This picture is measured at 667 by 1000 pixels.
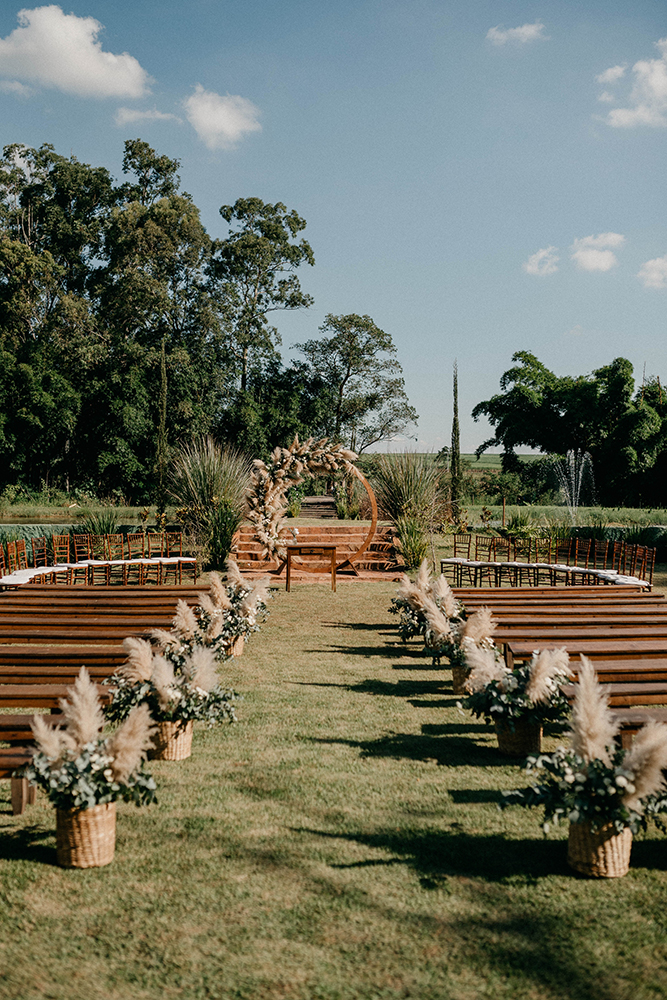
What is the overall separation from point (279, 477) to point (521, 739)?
9855 millimetres

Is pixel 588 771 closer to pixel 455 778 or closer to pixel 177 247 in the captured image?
pixel 455 778

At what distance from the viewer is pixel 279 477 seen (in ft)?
45.1

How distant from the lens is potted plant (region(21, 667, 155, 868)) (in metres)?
2.91

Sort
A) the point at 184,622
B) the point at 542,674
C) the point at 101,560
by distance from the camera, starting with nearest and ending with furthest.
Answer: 1. the point at 542,674
2. the point at 184,622
3. the point at 101,560

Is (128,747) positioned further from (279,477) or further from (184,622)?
(279,477)

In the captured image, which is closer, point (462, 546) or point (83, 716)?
point (83, 716)

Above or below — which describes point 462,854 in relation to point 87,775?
below

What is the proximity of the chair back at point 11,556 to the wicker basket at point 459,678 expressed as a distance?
25.6 feet

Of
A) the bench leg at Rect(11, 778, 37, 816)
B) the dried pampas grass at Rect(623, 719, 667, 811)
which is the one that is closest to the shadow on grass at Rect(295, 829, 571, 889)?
the dried pampas grass at Rect(623, 719, 667, 811)

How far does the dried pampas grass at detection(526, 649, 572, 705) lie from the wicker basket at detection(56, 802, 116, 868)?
221cm

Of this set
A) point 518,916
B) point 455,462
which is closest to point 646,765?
point 518,916

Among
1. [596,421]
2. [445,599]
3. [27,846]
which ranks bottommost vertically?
[27,846]

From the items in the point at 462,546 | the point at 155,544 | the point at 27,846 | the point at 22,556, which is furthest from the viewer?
the point at 462,546

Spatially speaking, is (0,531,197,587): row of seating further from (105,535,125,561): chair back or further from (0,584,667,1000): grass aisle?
(0,584,667,1000): grass aisle
